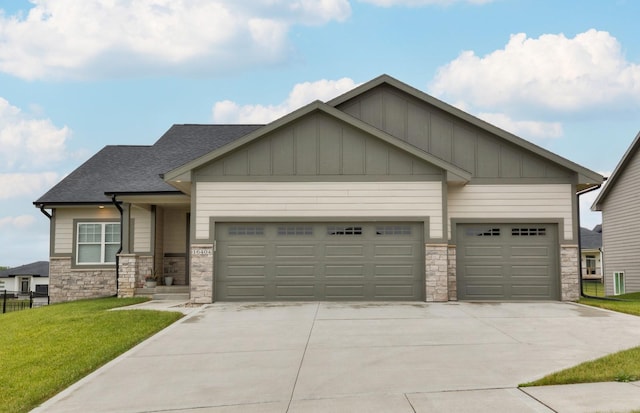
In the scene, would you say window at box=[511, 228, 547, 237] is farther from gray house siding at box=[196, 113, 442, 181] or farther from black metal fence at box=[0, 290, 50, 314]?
black metal fence at box=[0, 290, 50, 314]

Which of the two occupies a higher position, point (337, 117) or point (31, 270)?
point (337, 117)

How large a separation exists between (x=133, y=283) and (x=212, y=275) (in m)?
4.38

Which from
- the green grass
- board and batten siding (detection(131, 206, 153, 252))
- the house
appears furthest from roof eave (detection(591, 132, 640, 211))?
the green grass

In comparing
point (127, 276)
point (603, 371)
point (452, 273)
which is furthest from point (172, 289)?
point (603, 371)

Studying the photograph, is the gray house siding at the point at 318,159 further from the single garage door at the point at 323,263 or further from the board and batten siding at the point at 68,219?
the board and batten siding at the point at 68,219

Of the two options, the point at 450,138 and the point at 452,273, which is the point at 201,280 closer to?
the point at 452,273

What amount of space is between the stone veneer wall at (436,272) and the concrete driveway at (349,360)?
1.96 metres

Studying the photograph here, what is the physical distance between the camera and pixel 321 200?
16.4 m

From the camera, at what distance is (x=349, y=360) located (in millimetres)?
8938

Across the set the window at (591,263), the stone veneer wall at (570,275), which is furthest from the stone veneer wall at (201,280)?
the window at (591,263)

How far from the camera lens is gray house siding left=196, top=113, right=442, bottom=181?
16422 mm

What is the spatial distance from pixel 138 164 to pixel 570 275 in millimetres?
15009

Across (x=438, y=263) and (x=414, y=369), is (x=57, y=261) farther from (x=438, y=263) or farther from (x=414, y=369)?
(x=414, y=369)

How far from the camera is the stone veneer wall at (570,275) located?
665 inches
